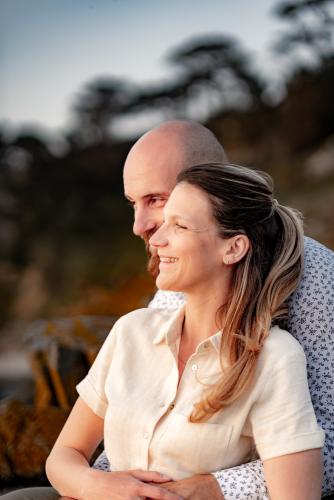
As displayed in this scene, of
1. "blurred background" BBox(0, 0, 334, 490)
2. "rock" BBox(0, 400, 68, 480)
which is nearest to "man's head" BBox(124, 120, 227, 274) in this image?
"rock" BBox(0, 400, 68, 480)

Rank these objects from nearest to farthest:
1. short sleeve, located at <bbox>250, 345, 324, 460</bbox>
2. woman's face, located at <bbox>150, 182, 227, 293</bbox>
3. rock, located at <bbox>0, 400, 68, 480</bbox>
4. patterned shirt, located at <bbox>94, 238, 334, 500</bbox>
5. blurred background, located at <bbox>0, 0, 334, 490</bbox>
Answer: short sleeve, located at <bbox>250, 345, 324, 460</bbox>, woman's face, located at <bbox>150, 182, 227, 293</bbox>, patterned shirt, located at <bbox>94, 238, 334, 500</bbox>, rock, located at <bbox>0, 400, 68, 480</bbox>, blurred background, located at <bbox>0, 0, 334, 490</bbox>

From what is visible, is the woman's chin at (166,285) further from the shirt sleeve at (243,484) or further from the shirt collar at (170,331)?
the shirt sleeve at (243,484)

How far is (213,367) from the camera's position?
208cm

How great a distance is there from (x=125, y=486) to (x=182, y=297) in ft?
2.17

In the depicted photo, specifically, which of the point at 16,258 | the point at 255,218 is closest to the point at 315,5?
the point at 16,258

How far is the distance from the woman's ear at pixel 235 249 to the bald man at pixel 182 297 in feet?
0.69

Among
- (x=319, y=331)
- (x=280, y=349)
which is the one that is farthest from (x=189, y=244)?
(x=319, y=331)

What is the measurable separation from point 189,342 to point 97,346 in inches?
72.0

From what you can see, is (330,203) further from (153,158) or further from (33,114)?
(153,158)

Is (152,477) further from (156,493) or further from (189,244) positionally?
(189,244)

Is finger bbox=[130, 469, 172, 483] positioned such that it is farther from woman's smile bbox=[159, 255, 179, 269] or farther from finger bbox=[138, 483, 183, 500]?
woman's smile bbox=[159, 255, 179, 269]

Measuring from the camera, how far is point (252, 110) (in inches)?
300

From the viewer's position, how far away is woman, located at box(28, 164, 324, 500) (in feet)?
6.51

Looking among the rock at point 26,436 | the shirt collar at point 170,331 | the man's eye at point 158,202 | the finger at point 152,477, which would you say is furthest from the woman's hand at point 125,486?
the rock at point 26,436
